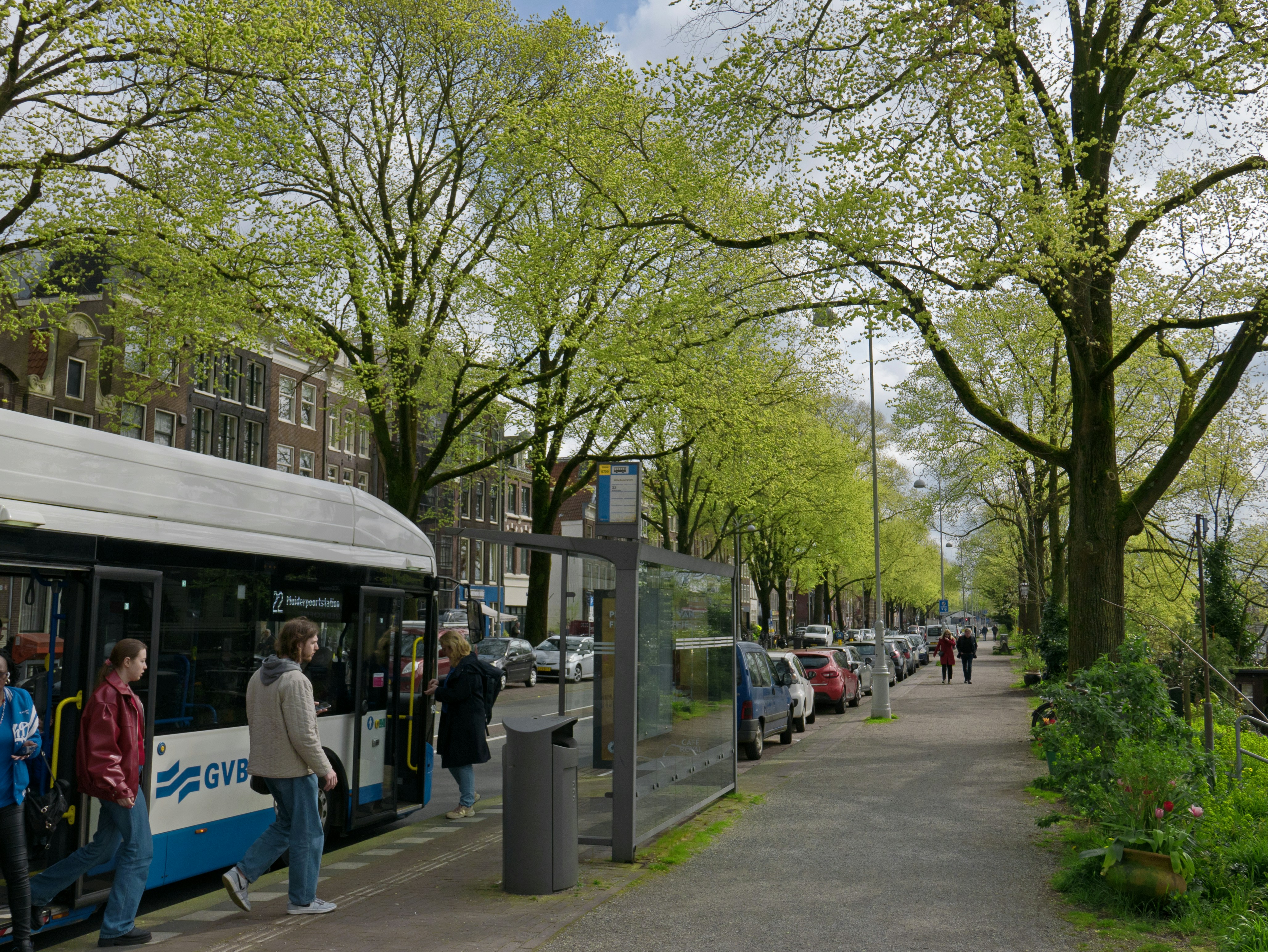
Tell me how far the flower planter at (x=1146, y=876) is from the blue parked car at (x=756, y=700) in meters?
8.44

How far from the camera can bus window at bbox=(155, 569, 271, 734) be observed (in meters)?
7.01

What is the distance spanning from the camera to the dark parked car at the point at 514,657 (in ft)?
106

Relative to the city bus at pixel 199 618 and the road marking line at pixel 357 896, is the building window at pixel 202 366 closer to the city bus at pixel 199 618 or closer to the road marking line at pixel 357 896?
the city bus at pixel 199 618

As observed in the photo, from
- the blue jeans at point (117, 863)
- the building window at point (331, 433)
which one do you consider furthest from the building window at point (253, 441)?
the blue jeans at point (117, 863)

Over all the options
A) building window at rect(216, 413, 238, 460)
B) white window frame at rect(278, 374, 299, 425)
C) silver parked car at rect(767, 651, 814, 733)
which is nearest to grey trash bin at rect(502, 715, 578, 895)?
silver parked car at rect(767, 651, 814, 733)

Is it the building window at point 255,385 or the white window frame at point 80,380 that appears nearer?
the white window frame at point 80,380

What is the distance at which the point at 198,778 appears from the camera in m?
→ 7.28

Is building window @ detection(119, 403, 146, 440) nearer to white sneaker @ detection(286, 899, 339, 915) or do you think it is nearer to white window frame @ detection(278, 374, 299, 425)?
white window frame @ detection(278, 374, 299, 425)

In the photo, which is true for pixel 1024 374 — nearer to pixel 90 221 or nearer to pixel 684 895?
pixel 90 221

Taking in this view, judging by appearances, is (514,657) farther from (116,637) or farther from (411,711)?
(116,637)

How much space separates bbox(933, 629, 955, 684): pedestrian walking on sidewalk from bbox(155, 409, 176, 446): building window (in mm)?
27125

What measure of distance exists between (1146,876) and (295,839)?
514 cm

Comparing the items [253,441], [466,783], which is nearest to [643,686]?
[466,783]

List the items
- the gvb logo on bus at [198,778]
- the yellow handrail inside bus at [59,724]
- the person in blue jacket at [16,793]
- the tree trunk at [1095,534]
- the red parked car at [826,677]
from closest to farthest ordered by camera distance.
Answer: the person in blue jacket at [16,793] < the yellow handrail inside bus at [59,724] < the gvb logo on bus at [198,778] < the tree trunk at [1095,534] < the red parked car at [826,677]
